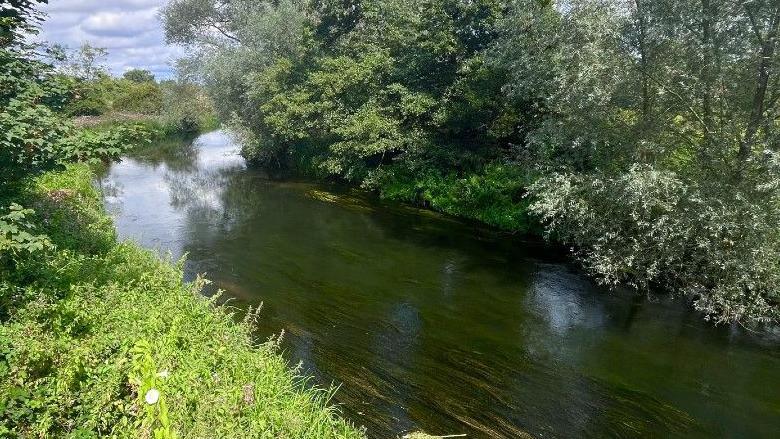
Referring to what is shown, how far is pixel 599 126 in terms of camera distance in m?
15.8

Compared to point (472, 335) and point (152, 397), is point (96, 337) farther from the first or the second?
point (472, 335)

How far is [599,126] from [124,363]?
14266 mm

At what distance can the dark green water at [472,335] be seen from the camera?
9148 mm

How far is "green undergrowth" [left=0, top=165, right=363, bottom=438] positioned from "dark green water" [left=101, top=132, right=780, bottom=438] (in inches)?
77.0

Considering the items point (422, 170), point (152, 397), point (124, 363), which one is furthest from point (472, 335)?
point (422, 170)

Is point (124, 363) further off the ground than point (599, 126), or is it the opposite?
point (599, 126)

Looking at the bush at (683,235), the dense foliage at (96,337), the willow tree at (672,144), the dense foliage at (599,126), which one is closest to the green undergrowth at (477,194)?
the dense foliage at (599,126)

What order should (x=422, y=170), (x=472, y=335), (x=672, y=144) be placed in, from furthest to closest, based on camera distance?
(x=422, y=170) < (x=672, y=144) < (x=472, y=335)

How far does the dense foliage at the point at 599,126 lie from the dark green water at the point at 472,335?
1633 mm

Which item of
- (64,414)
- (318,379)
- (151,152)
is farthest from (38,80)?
(151,152)

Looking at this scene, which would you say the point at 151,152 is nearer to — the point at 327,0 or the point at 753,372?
the point at 327,0

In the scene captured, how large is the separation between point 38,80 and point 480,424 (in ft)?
36.7

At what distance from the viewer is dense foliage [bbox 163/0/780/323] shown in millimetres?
12703

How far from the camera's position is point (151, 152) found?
4519 cm
